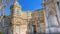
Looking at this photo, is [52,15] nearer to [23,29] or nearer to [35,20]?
[35,20]

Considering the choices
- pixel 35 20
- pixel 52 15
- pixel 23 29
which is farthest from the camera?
pixel 23 29

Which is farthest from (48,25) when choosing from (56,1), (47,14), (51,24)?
(56,1)

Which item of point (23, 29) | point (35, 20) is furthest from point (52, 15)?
point (23, 29)

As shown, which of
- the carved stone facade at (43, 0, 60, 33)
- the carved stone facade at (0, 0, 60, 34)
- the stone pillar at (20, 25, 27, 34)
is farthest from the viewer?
the stone pillar at (20, 25, 27, 34)

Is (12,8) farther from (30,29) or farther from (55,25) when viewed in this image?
(55,25)

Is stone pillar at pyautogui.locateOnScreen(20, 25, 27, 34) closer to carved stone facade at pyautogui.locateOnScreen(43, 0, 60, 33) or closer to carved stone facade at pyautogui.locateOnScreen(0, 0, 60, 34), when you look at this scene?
carved stone facade at pyautogui.locateOnScreen(0, 0, 60, 34)

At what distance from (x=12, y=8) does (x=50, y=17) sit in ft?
26.1

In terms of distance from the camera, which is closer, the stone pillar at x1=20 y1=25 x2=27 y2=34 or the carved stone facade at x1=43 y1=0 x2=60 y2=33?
the carved stone facade at x1=43 y1=0 x2=60 y2=33

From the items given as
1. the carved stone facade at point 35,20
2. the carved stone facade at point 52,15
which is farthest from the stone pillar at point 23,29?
the carved stone facade at point 52,15

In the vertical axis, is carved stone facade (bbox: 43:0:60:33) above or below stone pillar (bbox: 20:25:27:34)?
above

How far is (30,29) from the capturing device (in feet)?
78.1

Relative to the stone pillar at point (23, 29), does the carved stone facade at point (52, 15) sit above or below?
above

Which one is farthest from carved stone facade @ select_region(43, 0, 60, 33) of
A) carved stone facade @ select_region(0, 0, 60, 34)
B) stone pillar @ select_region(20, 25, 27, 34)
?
stone pillar @ select_region(20, 25, 27, 34)

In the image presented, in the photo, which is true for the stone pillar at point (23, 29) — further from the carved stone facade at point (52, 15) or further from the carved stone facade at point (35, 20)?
the carved stone facade at point (52, 15)
